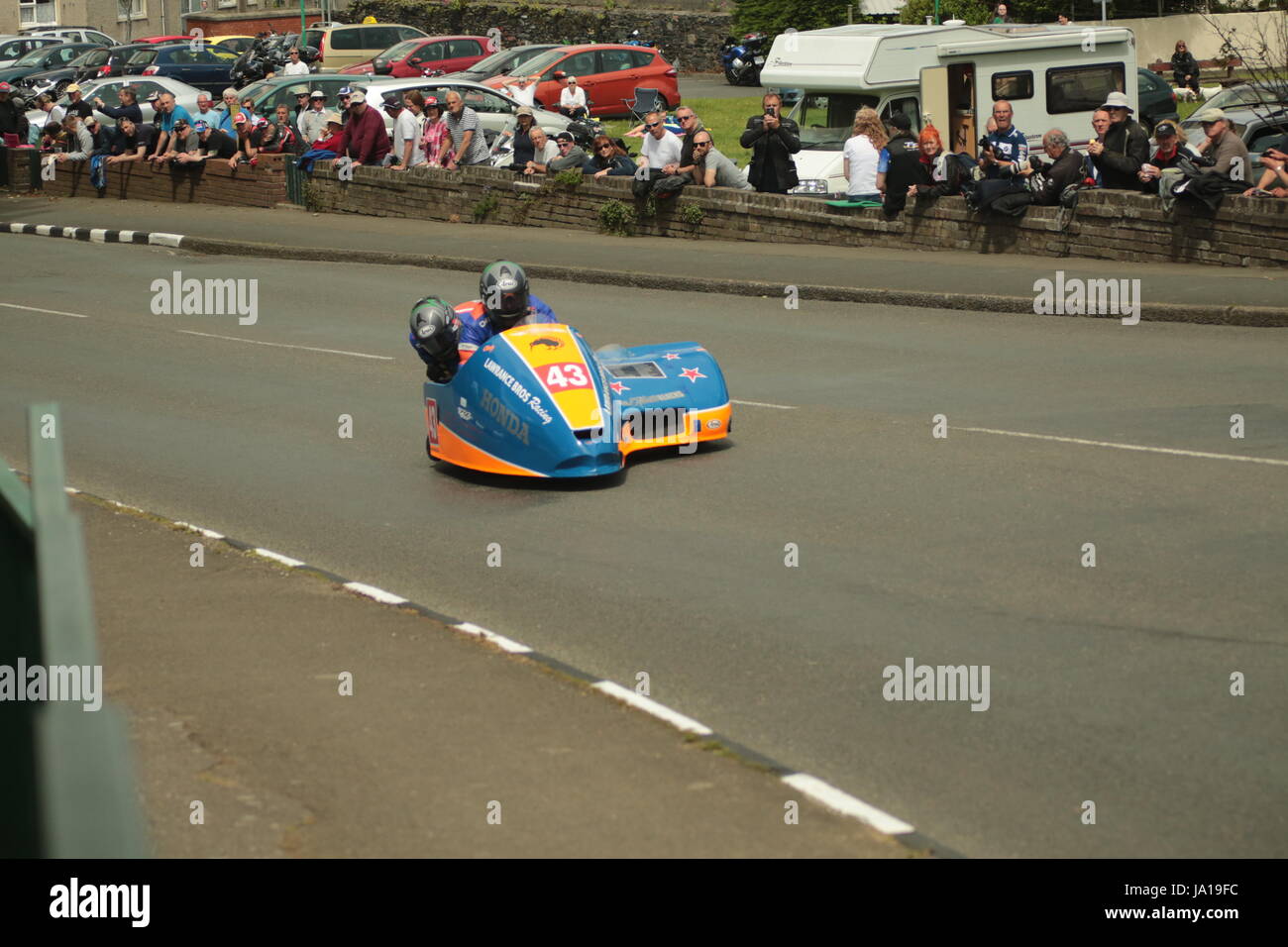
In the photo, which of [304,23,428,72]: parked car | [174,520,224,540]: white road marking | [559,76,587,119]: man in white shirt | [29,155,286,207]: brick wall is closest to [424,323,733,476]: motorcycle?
[174,520,224,540]: white road marking

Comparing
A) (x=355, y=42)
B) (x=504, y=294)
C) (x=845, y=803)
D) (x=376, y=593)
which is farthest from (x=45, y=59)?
(x=845, y=803)

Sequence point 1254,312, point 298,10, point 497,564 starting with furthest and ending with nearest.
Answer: point 298,10 → point 1254,312 → point 497,564

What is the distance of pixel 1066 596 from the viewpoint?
8.30 metres

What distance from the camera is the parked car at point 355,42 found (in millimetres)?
50188

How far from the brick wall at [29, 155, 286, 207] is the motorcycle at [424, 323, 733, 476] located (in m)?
19.3

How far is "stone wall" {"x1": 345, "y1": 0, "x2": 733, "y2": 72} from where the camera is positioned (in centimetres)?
5784

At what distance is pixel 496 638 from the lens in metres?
8.02

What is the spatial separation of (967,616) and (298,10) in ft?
217

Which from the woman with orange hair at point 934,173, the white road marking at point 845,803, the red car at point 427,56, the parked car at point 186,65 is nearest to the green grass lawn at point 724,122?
the red car at point 427,56

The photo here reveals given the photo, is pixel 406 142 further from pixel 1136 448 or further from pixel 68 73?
pixel 68 73

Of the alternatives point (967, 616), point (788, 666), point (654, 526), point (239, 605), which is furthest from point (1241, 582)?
point (239, 605)

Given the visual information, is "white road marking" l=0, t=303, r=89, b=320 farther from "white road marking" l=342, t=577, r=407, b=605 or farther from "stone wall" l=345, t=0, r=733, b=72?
"stone wall" l=345, t=0, r=733, b=72

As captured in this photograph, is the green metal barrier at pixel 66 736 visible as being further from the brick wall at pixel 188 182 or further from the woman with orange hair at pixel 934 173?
the brick wall at pixel 188 182

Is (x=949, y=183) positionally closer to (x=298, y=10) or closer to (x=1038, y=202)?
(x=1038, y=202)
